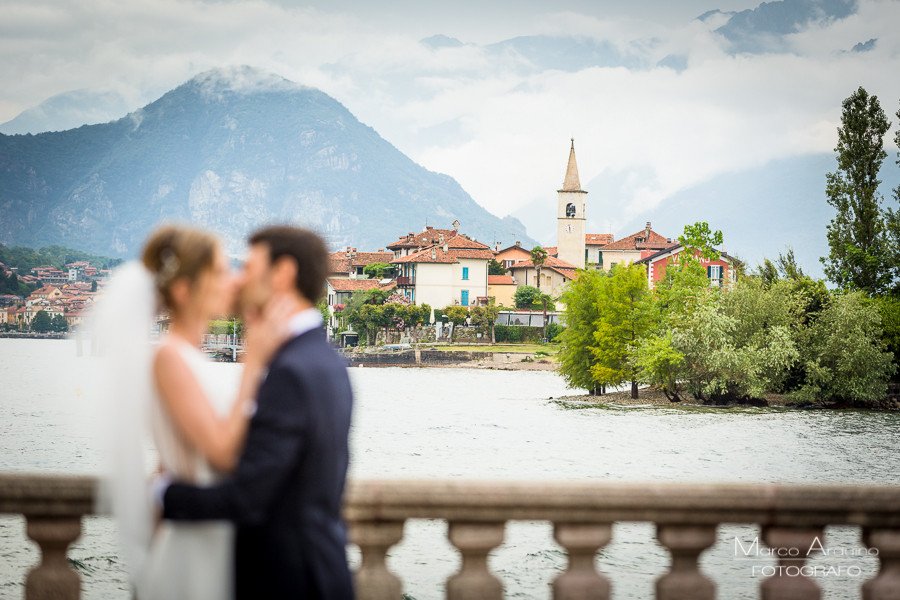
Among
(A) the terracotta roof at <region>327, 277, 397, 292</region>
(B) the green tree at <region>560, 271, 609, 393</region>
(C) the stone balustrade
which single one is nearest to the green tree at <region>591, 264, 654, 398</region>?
(B) the green tree at <region>560, 271, 609, 393</region>

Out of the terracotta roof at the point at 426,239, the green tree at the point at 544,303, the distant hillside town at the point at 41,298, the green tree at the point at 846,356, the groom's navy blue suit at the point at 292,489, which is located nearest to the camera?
the groom's navy blue suit at the point at 292,489

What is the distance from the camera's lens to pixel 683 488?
3016 mm

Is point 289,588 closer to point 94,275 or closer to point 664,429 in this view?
point 664,429

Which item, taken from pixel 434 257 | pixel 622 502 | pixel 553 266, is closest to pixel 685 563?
pixel 622 502

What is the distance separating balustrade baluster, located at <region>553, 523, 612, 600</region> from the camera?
2.94 metres

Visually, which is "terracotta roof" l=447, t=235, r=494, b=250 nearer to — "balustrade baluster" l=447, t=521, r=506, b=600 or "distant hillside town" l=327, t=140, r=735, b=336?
"distant hillside town" l=327, t=140, r=735, b=336

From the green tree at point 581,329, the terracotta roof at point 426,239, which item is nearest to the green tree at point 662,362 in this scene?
the green tree at point 581,329

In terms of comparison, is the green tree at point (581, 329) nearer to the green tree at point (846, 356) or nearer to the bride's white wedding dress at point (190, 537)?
the green tree at point (846, 356)

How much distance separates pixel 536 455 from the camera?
3116 cm

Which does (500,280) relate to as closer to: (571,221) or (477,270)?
(477,270)

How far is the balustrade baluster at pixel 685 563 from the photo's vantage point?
9.79 ft

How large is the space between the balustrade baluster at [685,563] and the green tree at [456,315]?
84.8 m

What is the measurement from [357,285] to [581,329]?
5219cm

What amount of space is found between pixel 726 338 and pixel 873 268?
13686 mm
